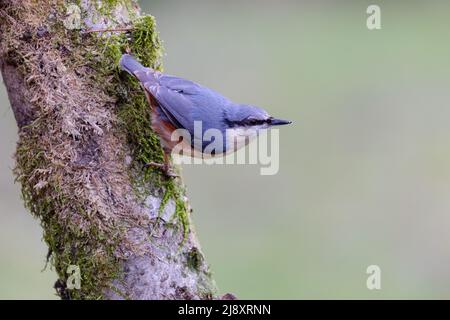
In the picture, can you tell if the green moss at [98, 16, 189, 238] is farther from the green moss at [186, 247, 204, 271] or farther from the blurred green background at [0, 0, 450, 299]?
the blurred green background at [0, 0, 450, 299]

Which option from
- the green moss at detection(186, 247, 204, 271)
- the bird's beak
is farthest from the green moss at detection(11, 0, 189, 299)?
the bird's beak

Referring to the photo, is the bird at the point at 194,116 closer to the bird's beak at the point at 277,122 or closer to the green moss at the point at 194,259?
the bird's beak at the point at 277,122

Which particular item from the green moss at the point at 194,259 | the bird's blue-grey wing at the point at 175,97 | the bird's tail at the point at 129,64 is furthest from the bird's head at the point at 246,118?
the green moss at the point at 194,259

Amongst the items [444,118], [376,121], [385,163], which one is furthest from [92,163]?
[444,118]

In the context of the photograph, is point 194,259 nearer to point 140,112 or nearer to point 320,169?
point 140,112

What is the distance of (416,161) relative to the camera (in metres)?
9.67

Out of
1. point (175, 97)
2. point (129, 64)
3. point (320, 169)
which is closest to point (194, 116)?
point (175, 97)

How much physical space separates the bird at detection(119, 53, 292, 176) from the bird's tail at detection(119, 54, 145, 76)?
0.15 feet

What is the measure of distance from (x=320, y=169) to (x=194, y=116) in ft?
18.0

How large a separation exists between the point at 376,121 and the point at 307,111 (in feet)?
3.67

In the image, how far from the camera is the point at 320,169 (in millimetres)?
9375

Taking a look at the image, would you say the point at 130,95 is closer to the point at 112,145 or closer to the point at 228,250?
the point at 112,145

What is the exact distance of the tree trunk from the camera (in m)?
3.51

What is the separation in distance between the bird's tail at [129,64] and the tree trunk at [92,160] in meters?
0.05
